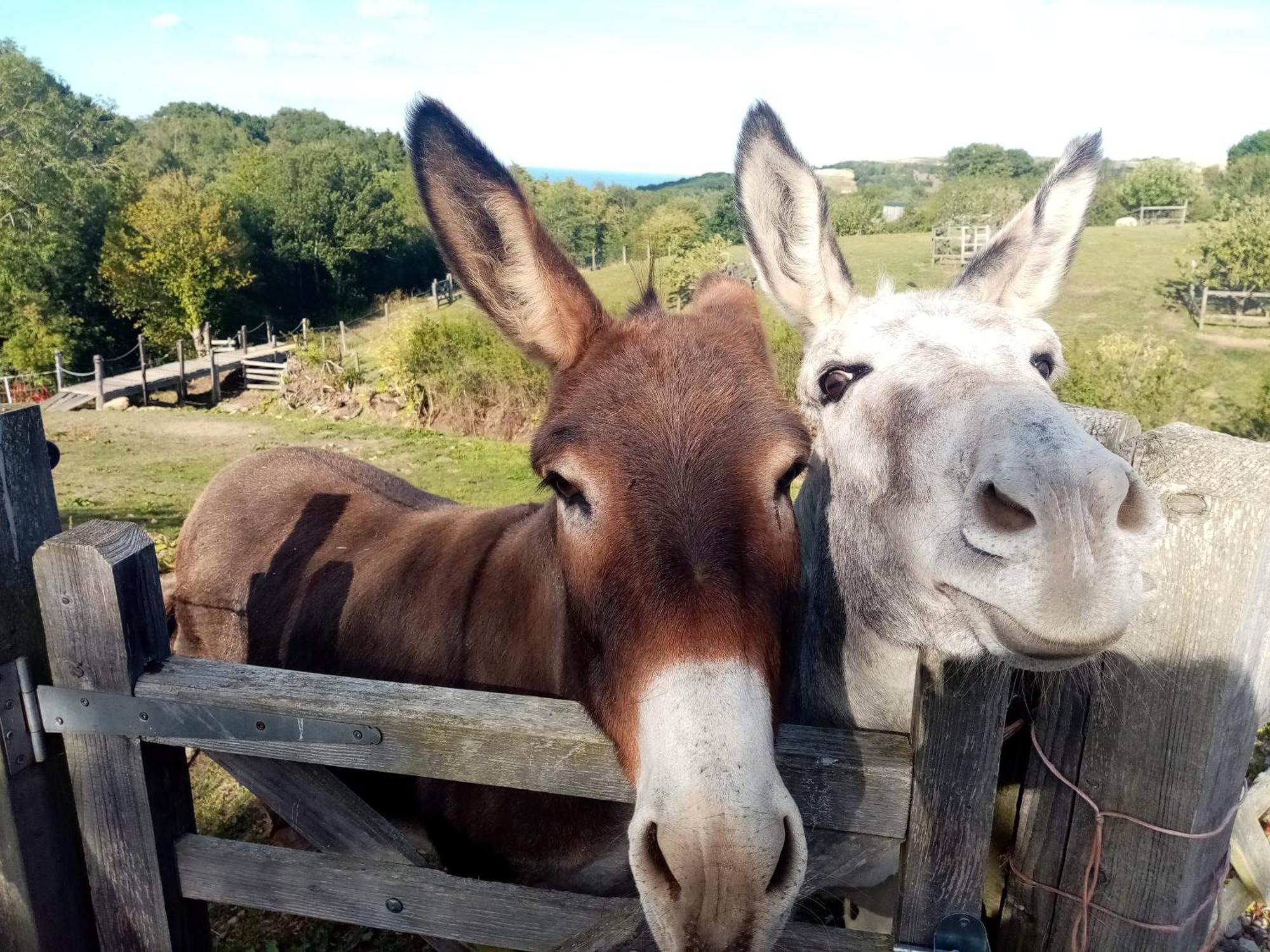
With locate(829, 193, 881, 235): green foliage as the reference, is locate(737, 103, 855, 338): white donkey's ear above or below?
below

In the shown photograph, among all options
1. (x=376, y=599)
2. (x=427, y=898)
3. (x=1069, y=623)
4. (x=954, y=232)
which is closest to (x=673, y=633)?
(x=1069, y=623)

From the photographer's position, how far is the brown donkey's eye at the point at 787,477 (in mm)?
1996

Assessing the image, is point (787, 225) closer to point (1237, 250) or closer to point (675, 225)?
point (675, 225)

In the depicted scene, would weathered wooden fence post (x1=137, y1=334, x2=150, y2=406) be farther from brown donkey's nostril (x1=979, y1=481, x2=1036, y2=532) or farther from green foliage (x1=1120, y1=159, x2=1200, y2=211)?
green foliage (x1=1120, y1=159, x2=1200, y2=211)

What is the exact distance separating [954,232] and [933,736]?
31.3 meters

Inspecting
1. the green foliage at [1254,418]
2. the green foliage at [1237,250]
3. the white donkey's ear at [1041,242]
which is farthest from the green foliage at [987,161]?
the white donkey's ear at [1041,242]

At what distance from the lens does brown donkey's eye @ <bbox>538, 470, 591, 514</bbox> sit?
78.7 inches

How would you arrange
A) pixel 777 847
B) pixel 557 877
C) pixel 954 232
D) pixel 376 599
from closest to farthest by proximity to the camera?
1. pixel 777 847
2. pixel 557 877
3. pixel 376 599
4. pixel 954 232

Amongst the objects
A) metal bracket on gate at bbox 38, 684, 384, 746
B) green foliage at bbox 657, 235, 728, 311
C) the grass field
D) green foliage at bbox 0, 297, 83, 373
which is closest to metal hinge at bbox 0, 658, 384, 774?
metal bracket on gate at bbox 38, 684, 384, 746

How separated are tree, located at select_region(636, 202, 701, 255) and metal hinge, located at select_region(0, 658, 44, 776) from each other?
2206cm

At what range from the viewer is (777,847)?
1.45m

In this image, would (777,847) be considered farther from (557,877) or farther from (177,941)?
(177,941)

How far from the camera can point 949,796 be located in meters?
1.67

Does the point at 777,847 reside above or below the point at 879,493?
below
